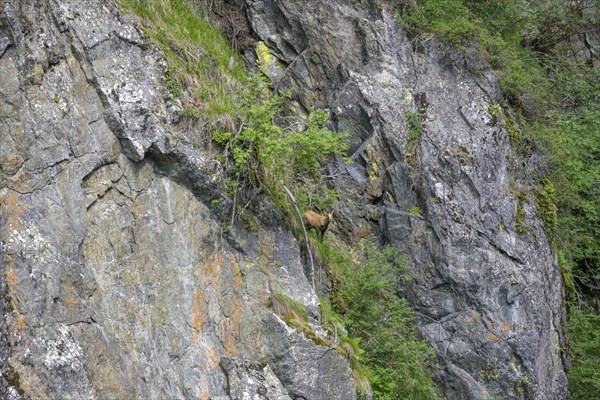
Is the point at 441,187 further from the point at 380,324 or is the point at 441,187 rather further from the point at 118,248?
the point at 118,248

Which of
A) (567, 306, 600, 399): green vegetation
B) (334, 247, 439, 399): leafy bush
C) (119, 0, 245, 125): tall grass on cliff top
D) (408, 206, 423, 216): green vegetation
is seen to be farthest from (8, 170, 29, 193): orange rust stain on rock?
(567, 306, 600, 399): green vegetation

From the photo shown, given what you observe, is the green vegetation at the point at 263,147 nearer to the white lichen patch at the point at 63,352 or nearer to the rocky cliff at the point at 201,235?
the rocky cliff at the point at 201,235

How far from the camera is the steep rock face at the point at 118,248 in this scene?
5395 mm

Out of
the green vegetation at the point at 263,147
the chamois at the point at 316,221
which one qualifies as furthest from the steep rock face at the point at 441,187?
the green vegetation at the point at 263,147

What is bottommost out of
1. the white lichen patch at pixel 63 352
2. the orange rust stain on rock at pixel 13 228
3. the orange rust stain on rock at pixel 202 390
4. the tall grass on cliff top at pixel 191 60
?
the orange rust stain on rock at pixel 202 390

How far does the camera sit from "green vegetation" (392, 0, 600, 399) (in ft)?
36.3

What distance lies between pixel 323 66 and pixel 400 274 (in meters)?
3.55

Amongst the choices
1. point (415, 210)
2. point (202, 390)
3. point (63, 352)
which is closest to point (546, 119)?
point (415, 210)

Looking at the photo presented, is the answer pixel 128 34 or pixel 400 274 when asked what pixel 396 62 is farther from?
pixel 128 34

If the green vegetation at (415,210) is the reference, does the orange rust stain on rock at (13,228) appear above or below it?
Result: below

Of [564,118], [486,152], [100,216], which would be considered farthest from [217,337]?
[564,118]

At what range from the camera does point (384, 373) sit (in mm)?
8617

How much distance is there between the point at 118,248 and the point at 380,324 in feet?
13.9

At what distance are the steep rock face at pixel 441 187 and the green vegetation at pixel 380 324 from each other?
528 mm
